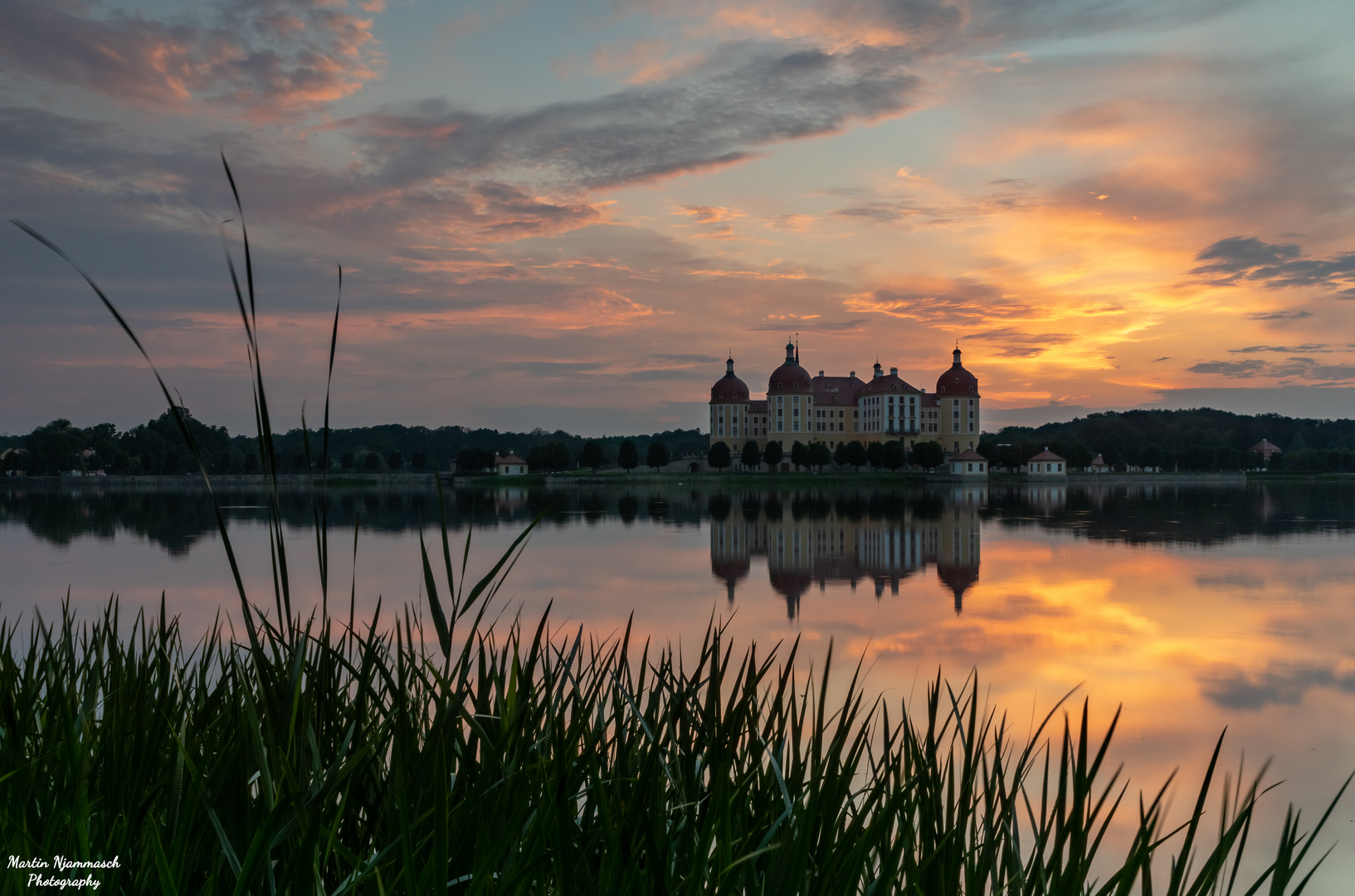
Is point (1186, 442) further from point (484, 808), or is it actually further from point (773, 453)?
point (484, 808)

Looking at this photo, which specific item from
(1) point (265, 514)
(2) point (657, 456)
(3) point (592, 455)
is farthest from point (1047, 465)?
(1) point (265, 514)

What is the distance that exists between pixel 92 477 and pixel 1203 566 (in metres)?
71.6

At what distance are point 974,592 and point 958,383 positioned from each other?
70.5 m

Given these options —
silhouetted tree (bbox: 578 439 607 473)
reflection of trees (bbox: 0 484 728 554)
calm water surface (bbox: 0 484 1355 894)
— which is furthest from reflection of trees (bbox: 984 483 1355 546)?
silhouetted tree (bbox: 578 439 607 473)

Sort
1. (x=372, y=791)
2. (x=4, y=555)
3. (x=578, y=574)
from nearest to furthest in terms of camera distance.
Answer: (x=372, y=791) → (x=578, y=574) → (x=4, y=555)

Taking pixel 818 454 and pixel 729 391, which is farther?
pixel 729 391

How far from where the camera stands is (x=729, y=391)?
3177 inches

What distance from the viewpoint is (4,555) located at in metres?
17.1

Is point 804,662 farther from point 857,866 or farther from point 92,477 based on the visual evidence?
point 92,477

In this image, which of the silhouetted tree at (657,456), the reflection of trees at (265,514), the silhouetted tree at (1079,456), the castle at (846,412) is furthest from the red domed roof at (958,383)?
the reflection of trees at (265,514)

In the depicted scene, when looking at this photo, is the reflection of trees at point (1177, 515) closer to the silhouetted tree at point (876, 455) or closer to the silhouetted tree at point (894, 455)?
the silhouetted tree at point (894, 455)

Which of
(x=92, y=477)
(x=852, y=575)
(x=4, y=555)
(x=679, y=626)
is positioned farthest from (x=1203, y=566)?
(x=92, y=477)

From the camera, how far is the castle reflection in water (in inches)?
579

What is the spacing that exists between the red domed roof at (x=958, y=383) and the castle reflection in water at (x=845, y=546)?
47.2 m
